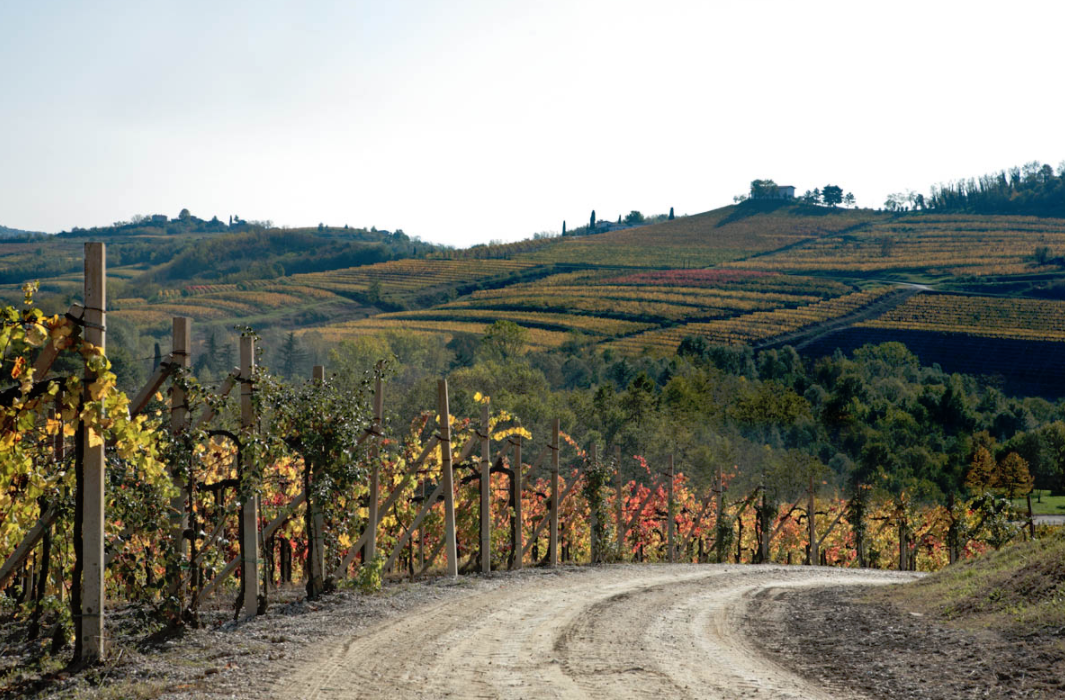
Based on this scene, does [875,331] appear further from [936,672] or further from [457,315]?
[936,672]

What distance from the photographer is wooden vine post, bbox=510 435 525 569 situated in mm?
15305

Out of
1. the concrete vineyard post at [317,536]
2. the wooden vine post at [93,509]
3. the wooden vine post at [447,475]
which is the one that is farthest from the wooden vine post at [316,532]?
the wooden vine post at [93,509]

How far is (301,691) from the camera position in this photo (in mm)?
6516

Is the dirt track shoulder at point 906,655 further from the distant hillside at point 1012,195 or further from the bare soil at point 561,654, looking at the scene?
the distant hillside at point 1012,195

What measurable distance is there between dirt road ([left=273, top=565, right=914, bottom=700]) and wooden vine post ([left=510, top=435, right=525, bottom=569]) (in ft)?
9.06

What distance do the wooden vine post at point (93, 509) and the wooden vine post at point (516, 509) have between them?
9.04 meters

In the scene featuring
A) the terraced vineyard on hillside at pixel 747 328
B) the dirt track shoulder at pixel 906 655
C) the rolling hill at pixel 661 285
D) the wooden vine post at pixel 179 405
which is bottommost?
the dirt track shoulder at pixel 906 655

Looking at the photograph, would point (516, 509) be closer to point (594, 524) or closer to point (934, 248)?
point (594, 524)

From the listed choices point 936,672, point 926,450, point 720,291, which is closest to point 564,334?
point 720,291

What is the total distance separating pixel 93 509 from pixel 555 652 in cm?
406

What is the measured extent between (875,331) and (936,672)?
8614cm

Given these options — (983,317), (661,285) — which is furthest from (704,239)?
(983,317)

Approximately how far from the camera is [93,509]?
256 inches

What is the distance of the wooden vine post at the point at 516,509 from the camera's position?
15.3 meters
